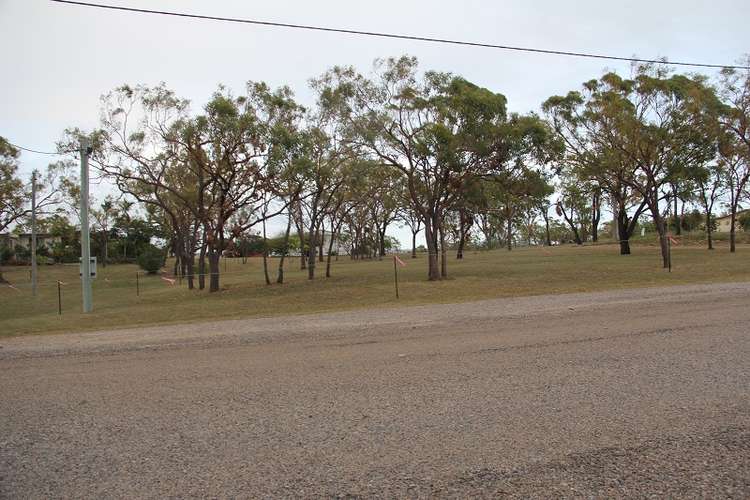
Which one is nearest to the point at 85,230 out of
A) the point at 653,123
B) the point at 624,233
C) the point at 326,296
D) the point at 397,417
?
the point at 326,296

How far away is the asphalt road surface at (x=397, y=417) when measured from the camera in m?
3.76

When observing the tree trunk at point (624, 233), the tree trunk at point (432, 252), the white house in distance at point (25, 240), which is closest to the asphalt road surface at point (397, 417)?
the tree trunk at point (432, 252)

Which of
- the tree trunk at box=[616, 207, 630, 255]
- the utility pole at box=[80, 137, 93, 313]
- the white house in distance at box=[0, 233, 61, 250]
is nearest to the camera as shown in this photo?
the utility pole at box=[80, 137, 93, 313]

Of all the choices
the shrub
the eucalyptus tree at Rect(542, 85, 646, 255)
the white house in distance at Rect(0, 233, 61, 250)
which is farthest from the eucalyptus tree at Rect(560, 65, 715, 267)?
the white house in distance at Rect(0, 233, 61, 250)

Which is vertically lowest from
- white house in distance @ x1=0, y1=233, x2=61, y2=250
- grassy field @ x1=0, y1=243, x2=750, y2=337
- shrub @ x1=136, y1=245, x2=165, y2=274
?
grassy field @ x1=0, y1=243, x2=750, y2=337

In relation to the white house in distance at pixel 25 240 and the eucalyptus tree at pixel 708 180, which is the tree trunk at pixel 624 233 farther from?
the white house in distance at pixel 25 240

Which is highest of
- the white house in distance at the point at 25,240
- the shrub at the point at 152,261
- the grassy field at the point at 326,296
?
the white house in distance at the point at 25,240

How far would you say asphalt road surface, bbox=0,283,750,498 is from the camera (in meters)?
3.76

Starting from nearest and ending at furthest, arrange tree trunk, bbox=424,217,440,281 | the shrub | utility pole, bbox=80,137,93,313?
utility pole, bbox=80,137,93,313 < tree trunk, bbox=424,217,440,281 < the shrub

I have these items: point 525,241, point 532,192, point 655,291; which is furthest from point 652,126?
point 525,241

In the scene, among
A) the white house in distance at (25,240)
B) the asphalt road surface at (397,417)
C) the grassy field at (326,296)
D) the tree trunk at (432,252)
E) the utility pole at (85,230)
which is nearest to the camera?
the asphalt road surface at (397,417)

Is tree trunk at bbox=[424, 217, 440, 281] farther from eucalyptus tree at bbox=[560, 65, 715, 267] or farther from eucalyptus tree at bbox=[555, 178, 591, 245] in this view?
eucalyptus tree at bbox=[555, 178, 591, 245]

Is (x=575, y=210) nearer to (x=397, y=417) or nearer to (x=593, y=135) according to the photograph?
(x=593, y=135)

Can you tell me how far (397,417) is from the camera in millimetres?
5027
